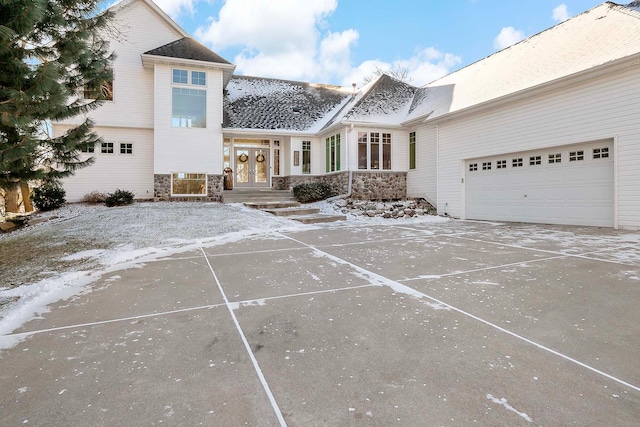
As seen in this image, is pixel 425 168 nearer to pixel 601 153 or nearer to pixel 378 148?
pixel 378 148

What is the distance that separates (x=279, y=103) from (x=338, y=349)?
55.0 feet

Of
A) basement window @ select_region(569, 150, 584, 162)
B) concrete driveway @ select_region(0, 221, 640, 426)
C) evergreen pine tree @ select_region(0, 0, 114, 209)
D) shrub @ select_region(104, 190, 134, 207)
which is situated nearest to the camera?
concrete driveway @ select_region(0, 221, 640, 426)

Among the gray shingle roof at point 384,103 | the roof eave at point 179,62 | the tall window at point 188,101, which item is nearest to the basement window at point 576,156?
the gray shingle roof at point 384,103

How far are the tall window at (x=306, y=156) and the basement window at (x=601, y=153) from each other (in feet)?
36.5

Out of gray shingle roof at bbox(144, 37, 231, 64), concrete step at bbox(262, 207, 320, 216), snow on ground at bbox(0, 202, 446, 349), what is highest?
gray shingle roof at bbox(144, 37, 231, 64)

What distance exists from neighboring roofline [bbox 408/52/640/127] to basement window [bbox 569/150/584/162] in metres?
1.79

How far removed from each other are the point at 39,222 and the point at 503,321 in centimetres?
1273

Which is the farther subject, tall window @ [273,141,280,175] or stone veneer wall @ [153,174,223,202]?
tall window @ [273,141,280,175]

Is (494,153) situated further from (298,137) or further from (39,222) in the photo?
(39,222)

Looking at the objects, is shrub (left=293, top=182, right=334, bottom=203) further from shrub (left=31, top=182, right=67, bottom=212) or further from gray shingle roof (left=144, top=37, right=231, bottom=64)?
shrub (left=31, top=182, right=67, bottom=212)

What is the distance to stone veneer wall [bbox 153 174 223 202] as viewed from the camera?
555 inches

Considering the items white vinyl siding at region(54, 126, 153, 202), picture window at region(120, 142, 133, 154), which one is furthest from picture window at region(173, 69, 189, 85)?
picture window at region(120, 142, 133, 154)

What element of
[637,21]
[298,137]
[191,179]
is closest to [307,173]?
[298,137]

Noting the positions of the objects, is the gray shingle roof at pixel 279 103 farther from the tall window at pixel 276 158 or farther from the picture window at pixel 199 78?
the picture window at pixel 199 78
